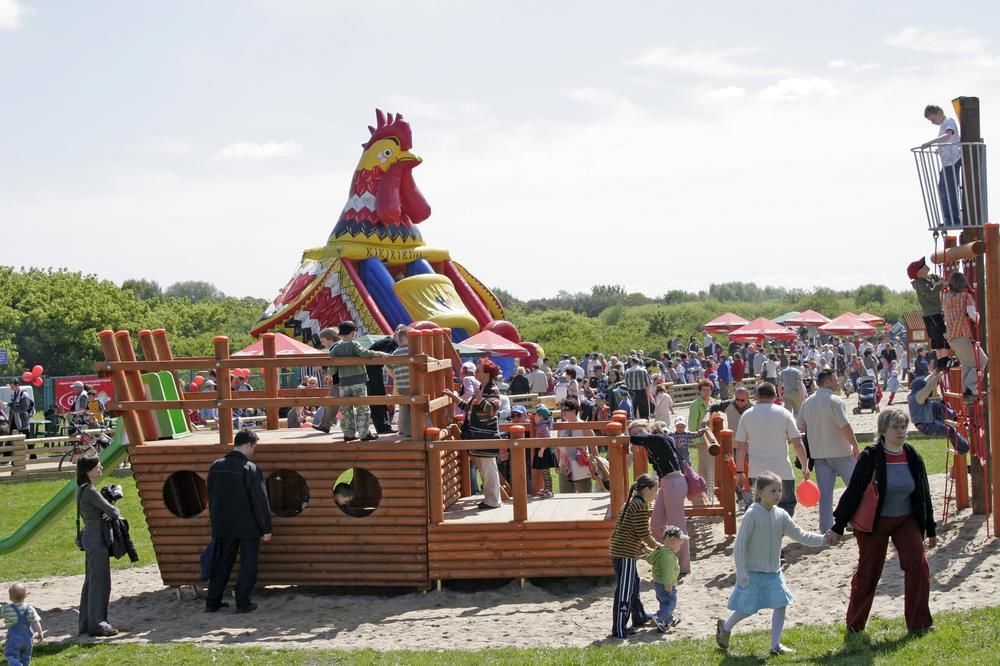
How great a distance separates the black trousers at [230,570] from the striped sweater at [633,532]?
3506 millimetres

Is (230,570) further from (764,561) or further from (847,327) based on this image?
(847,327)

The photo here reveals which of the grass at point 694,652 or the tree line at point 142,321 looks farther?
the tree line at point 142,321

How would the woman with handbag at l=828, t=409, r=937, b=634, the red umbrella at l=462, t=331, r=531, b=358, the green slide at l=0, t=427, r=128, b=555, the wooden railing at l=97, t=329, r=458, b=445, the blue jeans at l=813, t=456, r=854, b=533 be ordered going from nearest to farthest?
the woman with handbag at l=828, t=409, r=937, b=634, the wooden railing at l=97, t=329, r=458, b=445, the blue jeans at l=813, t=456, r=854, b=533, the green slide at l=0, t=427, r=128, b=555, the red umbrella at l=462, t=331, r=531, b=358

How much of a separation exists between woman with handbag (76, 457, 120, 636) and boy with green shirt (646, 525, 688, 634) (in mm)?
4565

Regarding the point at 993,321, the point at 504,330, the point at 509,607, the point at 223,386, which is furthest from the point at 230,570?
the point at 504,330

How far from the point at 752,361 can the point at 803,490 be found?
24680mm

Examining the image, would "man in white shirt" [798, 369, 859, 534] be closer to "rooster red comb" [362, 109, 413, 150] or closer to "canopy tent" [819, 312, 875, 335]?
"rooster red comb" [362, 109, 413, 150]

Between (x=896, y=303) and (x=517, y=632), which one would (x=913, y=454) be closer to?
(x=517, y=632)

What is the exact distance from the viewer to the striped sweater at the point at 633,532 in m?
8.68

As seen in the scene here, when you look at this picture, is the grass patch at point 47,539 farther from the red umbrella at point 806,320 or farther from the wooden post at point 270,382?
the red umbrella at point 806,320

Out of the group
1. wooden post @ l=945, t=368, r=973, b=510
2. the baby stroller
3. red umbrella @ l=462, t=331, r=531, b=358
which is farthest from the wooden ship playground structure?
the baby stroller

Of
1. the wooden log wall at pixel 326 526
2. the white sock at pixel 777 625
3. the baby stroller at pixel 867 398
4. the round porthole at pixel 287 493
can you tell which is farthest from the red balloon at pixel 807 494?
the baby stroller at pixel 867 398

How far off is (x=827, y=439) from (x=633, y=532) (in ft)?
10.0

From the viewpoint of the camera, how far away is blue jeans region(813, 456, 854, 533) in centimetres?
1092
